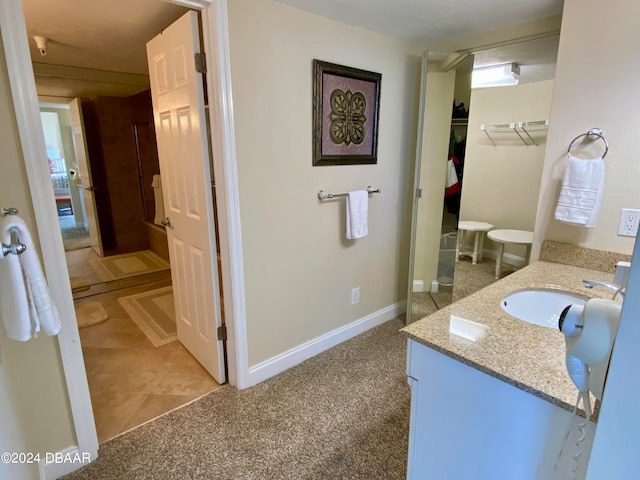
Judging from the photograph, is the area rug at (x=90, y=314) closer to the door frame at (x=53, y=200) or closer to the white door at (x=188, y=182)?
the white door at (x=188, y=182)

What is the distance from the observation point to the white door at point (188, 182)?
1893 millimetres

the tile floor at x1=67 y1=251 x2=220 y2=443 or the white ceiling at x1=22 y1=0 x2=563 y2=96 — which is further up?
the white ceiling at x1=22 y1=0 x2=563 y2=96

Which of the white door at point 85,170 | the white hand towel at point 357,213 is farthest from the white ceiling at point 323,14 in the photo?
the white door at point 85,170

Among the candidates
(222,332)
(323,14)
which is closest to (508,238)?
(323,14)

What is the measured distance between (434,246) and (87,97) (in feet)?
16.2

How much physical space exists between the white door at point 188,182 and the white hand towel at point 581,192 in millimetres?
1833

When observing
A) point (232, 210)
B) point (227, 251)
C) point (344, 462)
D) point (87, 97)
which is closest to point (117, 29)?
point (232, 210)

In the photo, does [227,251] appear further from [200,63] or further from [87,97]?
[87,97]

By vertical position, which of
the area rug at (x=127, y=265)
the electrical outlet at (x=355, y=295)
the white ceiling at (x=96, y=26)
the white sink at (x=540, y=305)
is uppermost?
the white ceiling at (x=96, y=26)

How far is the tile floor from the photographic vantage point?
1985mm

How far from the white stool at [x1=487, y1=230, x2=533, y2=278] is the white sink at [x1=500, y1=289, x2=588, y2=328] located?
641mm

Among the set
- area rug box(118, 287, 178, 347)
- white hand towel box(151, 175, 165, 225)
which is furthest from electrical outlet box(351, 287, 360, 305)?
white hand towel box(151, 175, 165, 225)

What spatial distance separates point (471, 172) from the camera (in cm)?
254

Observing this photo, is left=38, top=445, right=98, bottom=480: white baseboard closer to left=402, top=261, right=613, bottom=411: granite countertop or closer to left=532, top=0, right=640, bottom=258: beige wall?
left=402, top=261, right=613, bottom=411: granite countertop
